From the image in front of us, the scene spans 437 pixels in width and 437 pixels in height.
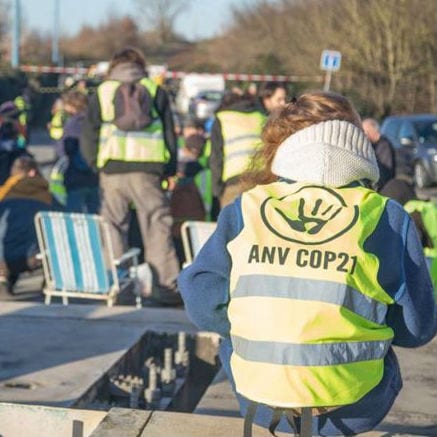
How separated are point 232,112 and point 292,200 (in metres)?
5.47

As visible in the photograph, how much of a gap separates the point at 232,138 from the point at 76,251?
58.4 inches

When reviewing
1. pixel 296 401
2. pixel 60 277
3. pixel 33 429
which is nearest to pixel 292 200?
pixel 296 401

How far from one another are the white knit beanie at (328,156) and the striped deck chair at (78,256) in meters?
4.78

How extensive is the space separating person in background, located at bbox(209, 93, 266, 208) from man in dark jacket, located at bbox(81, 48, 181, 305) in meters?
0.35

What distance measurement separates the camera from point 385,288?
10.1 ft

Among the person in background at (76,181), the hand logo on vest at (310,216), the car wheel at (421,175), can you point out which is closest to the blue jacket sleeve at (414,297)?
the hand logo on vest at (310,216)

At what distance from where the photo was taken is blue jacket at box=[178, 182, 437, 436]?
10.1 ft

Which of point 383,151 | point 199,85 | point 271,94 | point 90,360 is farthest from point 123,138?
point 199,85

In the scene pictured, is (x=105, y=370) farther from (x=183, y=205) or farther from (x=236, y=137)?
(x=183, y=205)

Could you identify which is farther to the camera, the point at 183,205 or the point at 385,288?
the point at 183,205

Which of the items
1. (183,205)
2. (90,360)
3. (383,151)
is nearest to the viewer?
(90,360)

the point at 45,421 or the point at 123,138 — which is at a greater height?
the point at 123,138

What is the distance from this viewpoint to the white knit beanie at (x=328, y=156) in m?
3.16

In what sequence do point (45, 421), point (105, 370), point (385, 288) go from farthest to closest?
point (105, 370) → point (45, 421) → point (385, 288)
